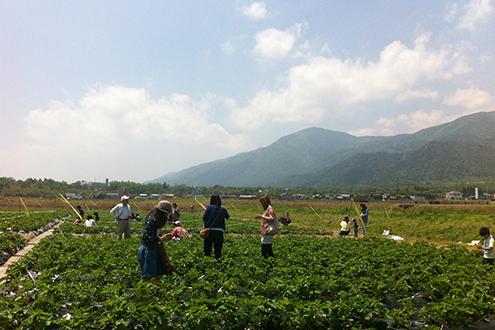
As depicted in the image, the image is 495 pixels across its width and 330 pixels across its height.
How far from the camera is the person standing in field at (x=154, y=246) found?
22.9 ft

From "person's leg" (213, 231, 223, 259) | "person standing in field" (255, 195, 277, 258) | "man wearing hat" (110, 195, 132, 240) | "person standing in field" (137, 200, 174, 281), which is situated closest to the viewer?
"person standing in field" (137, 200, 174, 281)

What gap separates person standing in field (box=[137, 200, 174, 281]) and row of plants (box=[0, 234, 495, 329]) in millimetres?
246

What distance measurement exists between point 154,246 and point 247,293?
235cm

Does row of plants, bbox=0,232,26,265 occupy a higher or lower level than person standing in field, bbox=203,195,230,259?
lower

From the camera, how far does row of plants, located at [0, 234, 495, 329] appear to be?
19.9ft

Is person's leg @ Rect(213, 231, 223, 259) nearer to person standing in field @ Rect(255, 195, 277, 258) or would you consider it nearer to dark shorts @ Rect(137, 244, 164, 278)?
person standing in field @ Rect(255, 195, 277, 258)

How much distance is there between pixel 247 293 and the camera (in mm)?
8203

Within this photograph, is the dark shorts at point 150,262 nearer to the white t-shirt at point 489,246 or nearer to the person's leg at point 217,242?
the person's leg at point 217,242

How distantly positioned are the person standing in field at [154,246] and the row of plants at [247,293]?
246 mm

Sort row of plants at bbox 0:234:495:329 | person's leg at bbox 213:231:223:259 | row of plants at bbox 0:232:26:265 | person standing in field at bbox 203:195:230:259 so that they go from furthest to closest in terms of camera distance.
→ row of plants at bbox 0:232:26:265 < person's leg at bbox 213:231:223:259 < person standing in field at bbox 203:195:230:259 < row of plants at bbox 0:234:495:329

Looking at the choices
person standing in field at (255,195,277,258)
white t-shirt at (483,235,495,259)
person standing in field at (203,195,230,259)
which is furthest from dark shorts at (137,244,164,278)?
white t-shirt at (483,235,495,259)

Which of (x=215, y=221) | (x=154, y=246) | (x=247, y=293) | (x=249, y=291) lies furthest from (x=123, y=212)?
(x=249, y=291)

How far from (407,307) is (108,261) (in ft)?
23.5

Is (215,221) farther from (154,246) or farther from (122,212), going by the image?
(122,212)
